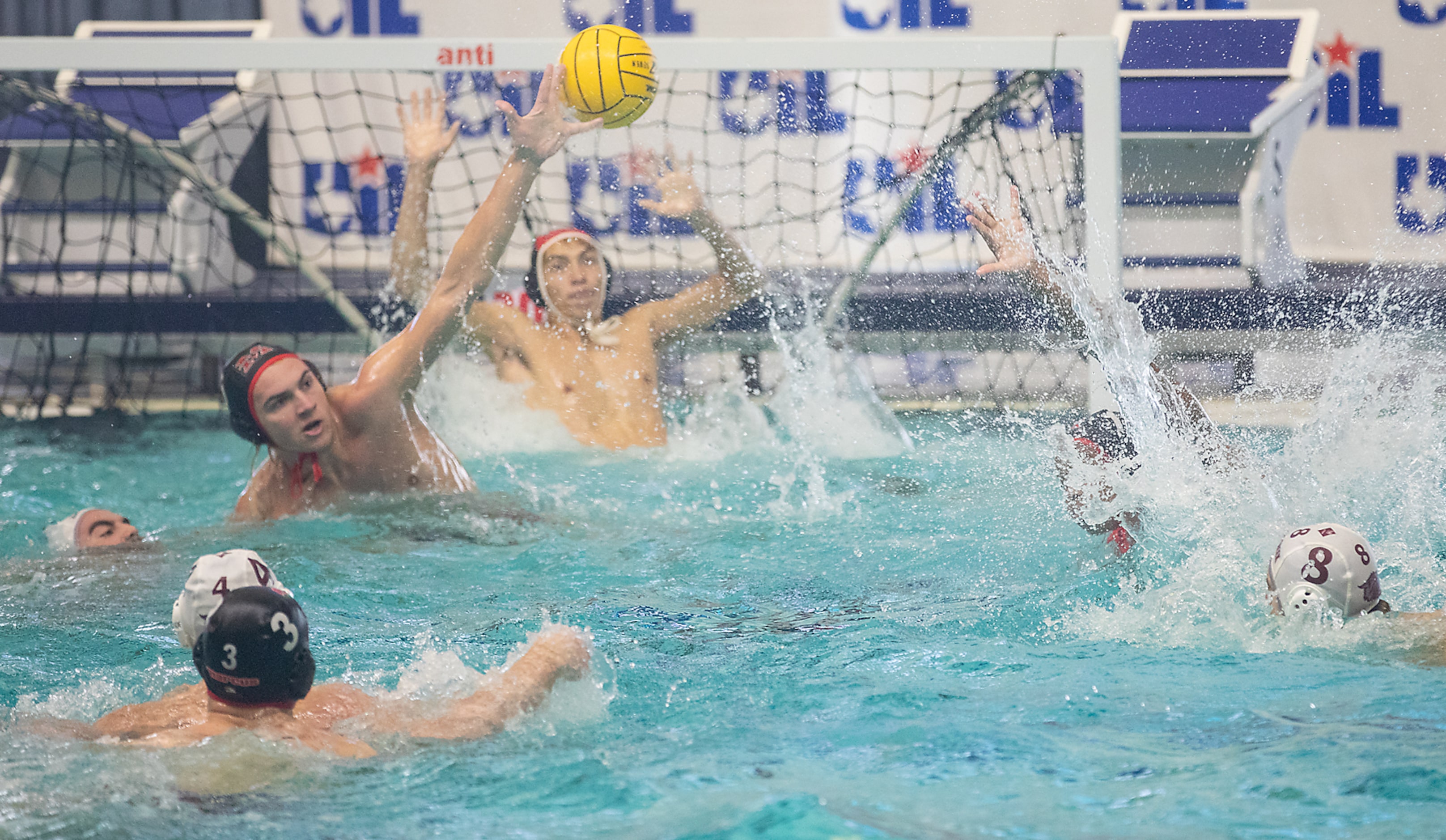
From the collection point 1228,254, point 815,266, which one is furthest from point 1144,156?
point 815,266

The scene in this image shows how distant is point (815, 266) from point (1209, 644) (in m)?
4.76

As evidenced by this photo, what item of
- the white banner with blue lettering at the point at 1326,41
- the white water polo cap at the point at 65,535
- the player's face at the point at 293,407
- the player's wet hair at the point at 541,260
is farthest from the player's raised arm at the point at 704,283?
the white banner with blue lettering at the point at 1326,41

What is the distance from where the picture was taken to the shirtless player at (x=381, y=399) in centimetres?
332

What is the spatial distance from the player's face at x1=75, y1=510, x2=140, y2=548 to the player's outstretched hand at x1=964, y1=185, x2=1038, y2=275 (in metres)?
2.36

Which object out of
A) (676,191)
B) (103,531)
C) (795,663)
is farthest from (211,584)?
(676,191)

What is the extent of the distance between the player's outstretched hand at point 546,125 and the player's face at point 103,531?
1499 mm

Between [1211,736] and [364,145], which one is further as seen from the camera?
[364,145]

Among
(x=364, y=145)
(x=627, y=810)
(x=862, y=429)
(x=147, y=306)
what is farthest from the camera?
(x=364, y=145)

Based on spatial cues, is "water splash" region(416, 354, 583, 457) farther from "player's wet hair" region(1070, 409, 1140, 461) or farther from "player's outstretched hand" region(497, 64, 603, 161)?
"player's wet hair" region(1070, 409, 1140, 461)

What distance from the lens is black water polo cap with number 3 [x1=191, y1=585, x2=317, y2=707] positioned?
200 cm

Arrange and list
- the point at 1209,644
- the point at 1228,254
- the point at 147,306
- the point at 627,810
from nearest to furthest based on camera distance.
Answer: the point at 627,810
the point at 1209,644
the point at 147,306
the point at 1228,254

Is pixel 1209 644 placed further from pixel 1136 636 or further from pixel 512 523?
pixel 512 523

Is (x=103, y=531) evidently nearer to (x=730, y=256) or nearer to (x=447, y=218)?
(x=730, y=256)

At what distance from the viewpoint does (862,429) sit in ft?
16.7
